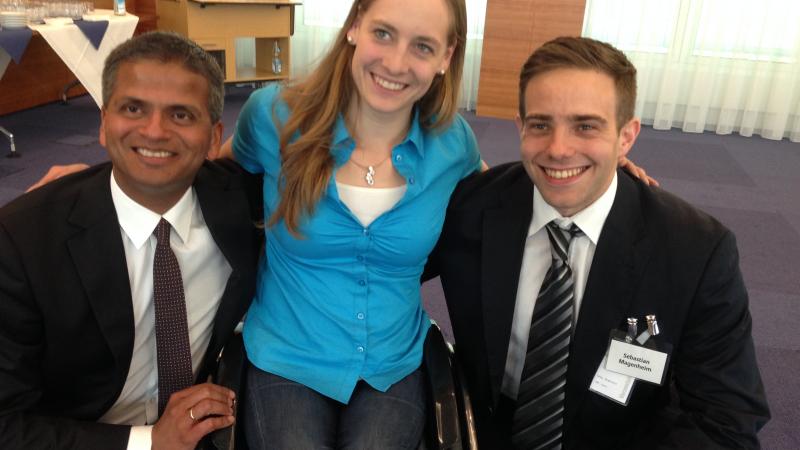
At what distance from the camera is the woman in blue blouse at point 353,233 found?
1.49 metres

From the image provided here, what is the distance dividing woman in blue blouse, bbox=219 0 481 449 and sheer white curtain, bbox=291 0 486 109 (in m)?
5.12

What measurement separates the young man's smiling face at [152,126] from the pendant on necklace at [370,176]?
0.41 m

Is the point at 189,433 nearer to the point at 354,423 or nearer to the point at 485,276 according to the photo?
the point at 354,423

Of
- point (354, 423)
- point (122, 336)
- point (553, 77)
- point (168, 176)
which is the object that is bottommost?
point (354, 423)

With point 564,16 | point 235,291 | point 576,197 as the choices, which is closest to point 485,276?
point 576,197

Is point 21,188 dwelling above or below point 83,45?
below

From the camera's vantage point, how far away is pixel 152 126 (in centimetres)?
136

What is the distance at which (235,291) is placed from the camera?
1552 mm

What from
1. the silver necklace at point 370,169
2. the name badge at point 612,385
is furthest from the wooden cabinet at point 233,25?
the name badge at point 612,385

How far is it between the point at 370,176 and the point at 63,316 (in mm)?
753

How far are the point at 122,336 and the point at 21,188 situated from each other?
313cm

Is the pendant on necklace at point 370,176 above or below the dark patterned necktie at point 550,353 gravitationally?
above

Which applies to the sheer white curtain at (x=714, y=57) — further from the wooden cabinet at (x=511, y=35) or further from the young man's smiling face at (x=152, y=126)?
the young man's smiling face at (x=152, y=126)

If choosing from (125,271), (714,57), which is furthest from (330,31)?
(125,271)
